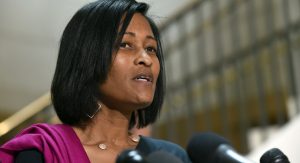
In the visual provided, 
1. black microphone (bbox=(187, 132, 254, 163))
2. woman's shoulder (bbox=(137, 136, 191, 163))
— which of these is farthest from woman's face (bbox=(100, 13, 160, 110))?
black microphone (bbox=(187, 132, 254, 163))

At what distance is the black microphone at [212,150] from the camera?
3.87 feet

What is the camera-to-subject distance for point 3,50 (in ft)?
18.3

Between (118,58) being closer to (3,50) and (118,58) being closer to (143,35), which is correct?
(143,35)

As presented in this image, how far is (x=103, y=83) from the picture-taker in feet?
5.74

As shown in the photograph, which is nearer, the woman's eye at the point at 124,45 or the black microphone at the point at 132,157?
the black microphone at the point at 132,157

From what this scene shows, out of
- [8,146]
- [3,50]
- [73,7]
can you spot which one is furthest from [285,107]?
[8,146]

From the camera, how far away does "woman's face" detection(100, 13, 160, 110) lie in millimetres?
1704

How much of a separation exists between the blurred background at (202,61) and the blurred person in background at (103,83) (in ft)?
10.00

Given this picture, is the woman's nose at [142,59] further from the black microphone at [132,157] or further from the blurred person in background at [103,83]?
the black microphone at [132,157]

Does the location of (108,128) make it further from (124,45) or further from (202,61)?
(202,61)

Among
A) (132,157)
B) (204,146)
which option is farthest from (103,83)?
(132,157)

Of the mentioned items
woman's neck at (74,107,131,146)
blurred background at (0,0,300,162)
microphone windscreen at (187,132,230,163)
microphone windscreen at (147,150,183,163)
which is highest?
microphone windscreen at (147,150,183,163)

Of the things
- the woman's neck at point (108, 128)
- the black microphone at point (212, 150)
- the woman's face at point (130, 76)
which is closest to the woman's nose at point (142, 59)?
the woman's face at point (130, 76)

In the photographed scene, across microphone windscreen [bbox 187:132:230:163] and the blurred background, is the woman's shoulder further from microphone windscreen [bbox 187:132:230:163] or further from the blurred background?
the blurred background
